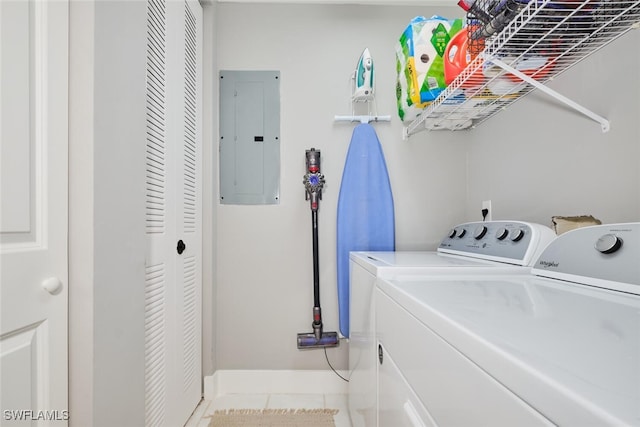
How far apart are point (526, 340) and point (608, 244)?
52 cm

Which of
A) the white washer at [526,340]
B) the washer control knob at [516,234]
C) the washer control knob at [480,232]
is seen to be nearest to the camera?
the white washer at [526,340]

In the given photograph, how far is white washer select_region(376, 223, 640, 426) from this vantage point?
0.95 ft

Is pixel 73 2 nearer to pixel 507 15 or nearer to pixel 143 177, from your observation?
pixel 143 177

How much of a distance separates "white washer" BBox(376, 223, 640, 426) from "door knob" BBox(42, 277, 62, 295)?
864mm

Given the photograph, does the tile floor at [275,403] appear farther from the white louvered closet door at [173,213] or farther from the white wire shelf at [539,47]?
the white wire shelf at [539,47]

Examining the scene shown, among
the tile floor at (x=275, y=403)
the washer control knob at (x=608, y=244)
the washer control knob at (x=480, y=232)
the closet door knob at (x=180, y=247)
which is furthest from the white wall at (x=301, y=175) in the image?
the washer control knob at (x=608, y=244)

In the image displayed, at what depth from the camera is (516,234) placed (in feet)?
3.41

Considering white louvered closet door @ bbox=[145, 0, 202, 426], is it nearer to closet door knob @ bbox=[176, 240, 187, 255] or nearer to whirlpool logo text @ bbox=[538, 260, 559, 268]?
closet door knob @ bbox=[176, 240, 187, 255]

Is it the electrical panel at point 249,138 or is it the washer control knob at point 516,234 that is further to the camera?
the electrical panel at point 249,138

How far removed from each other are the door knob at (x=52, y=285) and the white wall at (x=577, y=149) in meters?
1.67

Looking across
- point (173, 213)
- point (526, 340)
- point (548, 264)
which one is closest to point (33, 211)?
point (173, 213)

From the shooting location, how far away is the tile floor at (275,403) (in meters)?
1.57

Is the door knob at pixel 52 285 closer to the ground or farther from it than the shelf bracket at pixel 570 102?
closer to the ground

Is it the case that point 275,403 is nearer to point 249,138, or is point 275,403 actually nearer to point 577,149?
point 249,138
